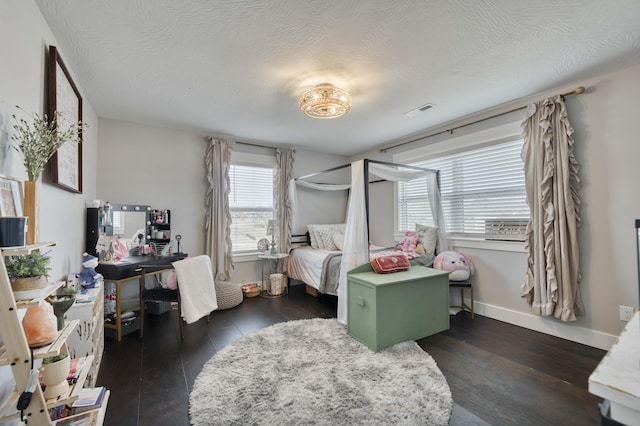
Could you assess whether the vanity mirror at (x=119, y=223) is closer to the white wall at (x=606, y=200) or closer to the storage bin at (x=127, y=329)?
the storage bin at (x=127, y=329)

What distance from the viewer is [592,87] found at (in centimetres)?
243

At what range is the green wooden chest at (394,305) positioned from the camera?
2.29m

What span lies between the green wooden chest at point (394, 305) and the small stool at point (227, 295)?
1.66 m

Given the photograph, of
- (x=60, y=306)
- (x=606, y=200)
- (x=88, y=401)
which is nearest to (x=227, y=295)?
(x=88, y=401)

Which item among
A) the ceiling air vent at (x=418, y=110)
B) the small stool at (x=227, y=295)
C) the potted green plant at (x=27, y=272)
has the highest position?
the ceiling air vent at (x=418, y=110)

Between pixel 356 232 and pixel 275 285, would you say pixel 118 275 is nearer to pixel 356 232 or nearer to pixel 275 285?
pixel 275 285

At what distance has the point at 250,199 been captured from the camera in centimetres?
432

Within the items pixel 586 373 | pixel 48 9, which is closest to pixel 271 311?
pixel 586 373

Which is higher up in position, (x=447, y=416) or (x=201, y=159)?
(x=201, y=159)

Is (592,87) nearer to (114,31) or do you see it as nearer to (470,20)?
(470,20)

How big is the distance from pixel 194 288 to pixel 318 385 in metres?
1.60

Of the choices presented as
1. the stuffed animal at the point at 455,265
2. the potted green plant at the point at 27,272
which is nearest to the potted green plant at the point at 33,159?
the potted green plant at the point at 27,272

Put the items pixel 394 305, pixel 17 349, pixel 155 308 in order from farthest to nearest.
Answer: pixel 155 308 → pixel 394 305 → pixel 17 349

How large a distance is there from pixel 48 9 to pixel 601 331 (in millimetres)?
4716
